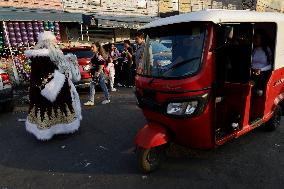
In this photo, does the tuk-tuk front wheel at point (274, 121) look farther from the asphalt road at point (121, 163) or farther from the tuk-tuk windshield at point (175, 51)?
the tuk-tuk windshield at point (175, 51)

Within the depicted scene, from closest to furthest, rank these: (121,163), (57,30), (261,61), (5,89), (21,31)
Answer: (121,163) → (261,61) → (5,89) → (21,31) → (57,30)

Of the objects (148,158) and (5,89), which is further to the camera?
(5,89)

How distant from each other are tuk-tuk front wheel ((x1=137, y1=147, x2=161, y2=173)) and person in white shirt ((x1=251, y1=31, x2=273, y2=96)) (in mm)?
2296

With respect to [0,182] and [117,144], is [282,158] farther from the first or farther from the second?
[0,182]

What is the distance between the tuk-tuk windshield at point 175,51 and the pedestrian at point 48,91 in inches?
87.0

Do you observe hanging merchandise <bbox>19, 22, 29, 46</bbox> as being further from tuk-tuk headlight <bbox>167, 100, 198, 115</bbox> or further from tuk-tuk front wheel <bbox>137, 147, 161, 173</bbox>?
tuk-tuk headlight <bbox>167, 100, 198, 115</bbox>

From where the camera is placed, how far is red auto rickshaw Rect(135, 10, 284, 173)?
458 centimetres

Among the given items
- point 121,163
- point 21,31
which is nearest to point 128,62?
point 21,31

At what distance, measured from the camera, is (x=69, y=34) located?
18.8 meters

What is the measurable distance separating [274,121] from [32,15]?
474 inches

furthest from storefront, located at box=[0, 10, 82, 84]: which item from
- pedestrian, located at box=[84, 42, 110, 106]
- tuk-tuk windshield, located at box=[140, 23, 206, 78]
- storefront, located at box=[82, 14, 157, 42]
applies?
tuk-tuk windshield, located at box=[140, 23, 206, 78]

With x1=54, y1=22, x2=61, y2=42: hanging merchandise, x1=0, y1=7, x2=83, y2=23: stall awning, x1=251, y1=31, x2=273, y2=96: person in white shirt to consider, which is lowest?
x1=54, y1=22, x2=61, y2=42: hanging merchandise

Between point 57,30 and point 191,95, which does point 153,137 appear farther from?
point 57,30

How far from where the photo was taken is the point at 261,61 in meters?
6.03
